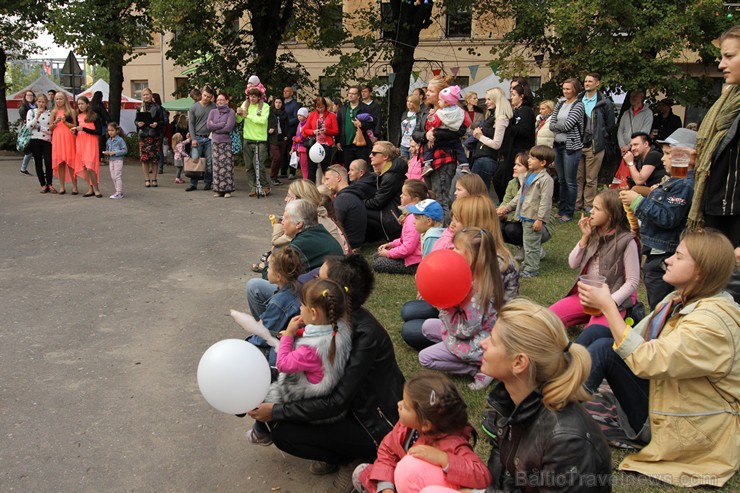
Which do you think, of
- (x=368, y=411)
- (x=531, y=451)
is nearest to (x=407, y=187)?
(x=368, y=411)

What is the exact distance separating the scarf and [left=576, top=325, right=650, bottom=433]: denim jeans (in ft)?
4.38

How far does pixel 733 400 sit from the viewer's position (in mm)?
3436

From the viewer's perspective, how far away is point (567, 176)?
10680 millimetres

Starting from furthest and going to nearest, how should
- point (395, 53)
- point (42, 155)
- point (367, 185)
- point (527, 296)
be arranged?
1. point (395, 53)
2. point (42, 155)
3. point (367, 185)
4. point (527, 296)

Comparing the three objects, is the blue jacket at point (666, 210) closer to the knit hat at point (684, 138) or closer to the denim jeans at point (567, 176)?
the knit hat at point (684, 138)

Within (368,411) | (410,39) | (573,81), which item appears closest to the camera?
(368,411)

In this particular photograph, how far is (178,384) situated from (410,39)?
14.5 m

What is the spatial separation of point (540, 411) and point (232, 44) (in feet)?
58.7

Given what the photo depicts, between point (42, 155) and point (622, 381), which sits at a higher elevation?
point (42, 155)

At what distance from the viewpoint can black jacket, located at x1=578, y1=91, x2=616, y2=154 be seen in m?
10.7

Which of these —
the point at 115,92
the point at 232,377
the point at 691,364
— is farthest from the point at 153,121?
the point at 691,364

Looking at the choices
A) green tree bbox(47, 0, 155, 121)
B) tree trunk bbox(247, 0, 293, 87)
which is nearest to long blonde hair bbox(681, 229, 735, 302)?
tree trunk bbox(247, 0, 293, 87)

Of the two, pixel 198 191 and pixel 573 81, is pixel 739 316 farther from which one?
pixel 198 191

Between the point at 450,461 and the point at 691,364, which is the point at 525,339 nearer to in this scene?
the point at 450,461
